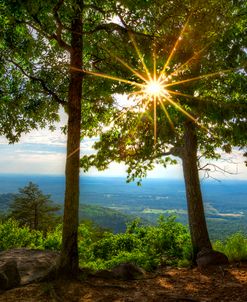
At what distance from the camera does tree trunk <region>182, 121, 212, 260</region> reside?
42.3 ft

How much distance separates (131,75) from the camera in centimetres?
927

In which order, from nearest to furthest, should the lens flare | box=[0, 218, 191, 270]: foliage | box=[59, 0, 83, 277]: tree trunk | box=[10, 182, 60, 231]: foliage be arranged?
the lens flare < box=[59, 0, 83, 277]: tree trunk < box=[0, 218, 191, 270]: foliage < box=[10, 182, 60, 231]: foliage

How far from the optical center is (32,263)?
10.2 m

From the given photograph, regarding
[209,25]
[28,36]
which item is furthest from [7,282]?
[209,25]

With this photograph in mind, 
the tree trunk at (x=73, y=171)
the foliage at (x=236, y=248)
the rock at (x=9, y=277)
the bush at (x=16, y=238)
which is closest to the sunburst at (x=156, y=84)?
the tree trunk at (x=73, y=171)

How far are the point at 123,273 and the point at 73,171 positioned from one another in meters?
3.17

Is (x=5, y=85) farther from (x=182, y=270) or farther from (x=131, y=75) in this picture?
(x=182, y=270)

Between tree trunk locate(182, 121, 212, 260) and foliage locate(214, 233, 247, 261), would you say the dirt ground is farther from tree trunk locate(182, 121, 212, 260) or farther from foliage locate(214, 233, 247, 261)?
tree trunk locate(182, 121, 212, 260)

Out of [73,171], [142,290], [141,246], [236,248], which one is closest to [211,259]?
[236,248]

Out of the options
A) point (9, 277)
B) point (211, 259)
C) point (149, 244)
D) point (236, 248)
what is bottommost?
point (149, 244)

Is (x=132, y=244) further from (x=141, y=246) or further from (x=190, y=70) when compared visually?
(x=190, y=70)

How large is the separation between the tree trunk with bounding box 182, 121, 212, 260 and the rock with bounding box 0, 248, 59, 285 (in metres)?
5.21

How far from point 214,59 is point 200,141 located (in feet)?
14.0

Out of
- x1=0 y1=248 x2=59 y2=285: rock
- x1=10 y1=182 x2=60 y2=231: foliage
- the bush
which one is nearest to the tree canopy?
x1=0 y1=248 x2=59 y2=285: rock
